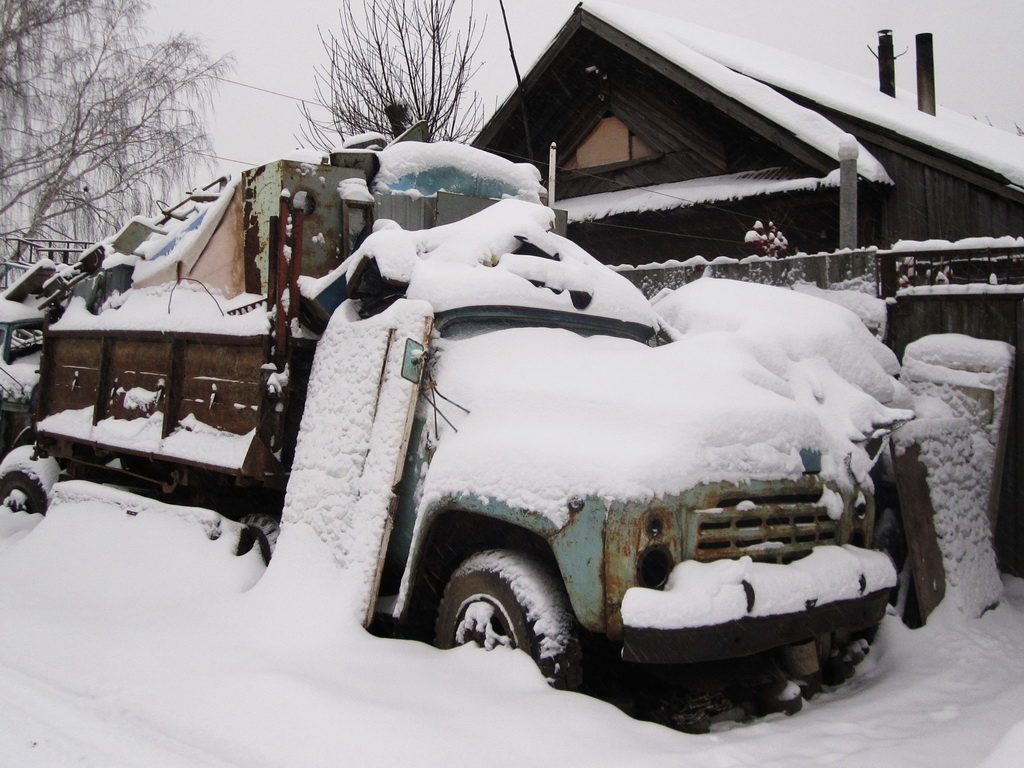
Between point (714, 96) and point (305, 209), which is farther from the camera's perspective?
point (714, 96)

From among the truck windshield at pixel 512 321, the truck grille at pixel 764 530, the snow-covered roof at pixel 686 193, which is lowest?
the truck grille at pixel 764 530

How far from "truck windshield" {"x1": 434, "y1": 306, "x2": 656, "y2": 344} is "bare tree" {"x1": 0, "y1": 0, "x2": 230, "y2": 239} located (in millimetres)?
18584

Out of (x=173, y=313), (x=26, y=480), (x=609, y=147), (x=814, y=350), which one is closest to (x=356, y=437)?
(x=173, y=313)

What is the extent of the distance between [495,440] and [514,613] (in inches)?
28.4

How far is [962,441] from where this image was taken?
17.2 ft

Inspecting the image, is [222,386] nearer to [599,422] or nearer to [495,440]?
[495,440]

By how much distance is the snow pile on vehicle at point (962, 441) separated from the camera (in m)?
4.95

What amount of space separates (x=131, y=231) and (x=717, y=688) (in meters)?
5.94

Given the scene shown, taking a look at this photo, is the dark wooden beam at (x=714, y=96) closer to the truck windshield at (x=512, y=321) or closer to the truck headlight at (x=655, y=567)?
the truck windshield at (x=512, y=321)

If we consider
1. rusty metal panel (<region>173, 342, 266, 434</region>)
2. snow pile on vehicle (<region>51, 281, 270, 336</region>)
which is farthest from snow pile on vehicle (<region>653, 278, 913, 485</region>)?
snow pile on vehicle (<region>51, 281, 270, 336</region>)

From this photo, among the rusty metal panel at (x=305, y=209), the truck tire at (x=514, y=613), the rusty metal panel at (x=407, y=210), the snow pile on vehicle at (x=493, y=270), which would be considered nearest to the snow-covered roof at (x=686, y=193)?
the rusty metal panel at (x=407, y=210)

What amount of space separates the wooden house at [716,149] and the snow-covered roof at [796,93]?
0.03m

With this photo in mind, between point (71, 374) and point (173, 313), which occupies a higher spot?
point (173, 313)

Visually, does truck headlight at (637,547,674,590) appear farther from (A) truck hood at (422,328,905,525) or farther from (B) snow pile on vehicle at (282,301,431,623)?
(B) snow pile on vehicle at (282,301,431,623)
